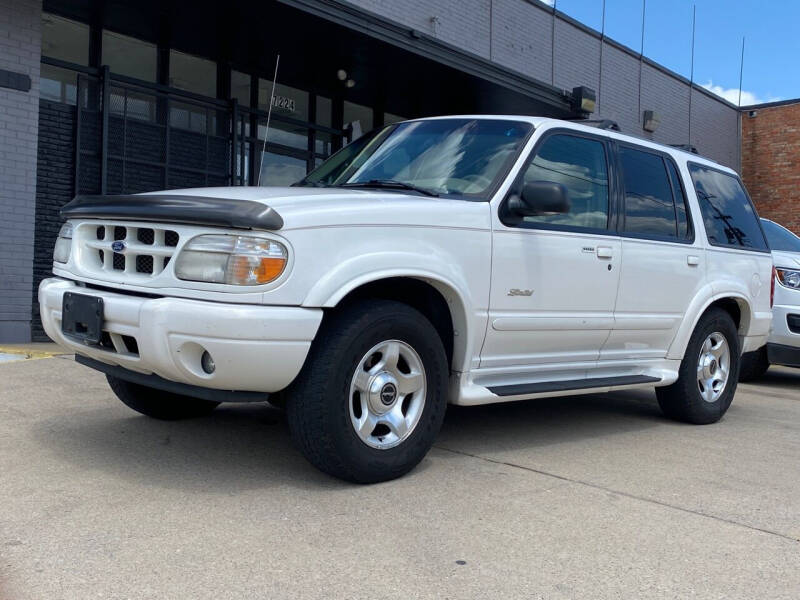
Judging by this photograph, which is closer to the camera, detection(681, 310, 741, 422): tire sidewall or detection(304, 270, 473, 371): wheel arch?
detection(304, 270, 473, 371): wheel arch

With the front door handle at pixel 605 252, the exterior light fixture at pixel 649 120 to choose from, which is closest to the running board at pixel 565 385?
the front door handle at pixel 605 252

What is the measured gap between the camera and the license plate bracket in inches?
139

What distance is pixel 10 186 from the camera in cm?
859

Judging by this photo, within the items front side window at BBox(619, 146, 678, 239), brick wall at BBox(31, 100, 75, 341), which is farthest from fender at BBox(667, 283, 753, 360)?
brick wall at BBox(31, 100, 75, 341)

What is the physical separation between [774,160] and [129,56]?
1816 cm

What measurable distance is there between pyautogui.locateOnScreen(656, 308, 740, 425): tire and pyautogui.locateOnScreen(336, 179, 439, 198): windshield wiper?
8.13 ft

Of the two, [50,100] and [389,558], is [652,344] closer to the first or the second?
[389,558]

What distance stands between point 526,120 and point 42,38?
6960mm

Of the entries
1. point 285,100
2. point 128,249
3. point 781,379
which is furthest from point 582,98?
point 128,249

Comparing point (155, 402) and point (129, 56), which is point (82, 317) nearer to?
point (155, 402)

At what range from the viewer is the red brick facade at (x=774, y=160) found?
21.7 meters

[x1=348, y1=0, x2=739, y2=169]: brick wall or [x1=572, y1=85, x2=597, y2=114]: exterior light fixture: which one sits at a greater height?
[x1=348, y1=0, x2=739, y2=169]: brick wall

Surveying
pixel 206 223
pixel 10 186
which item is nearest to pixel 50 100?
pixel 10 186

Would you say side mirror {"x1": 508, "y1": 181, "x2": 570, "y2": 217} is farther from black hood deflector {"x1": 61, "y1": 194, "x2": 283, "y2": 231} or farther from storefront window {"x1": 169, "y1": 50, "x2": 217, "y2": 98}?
storefront window {"x1": 169, "y1": 50, "x2": 217, "y2": 98}
